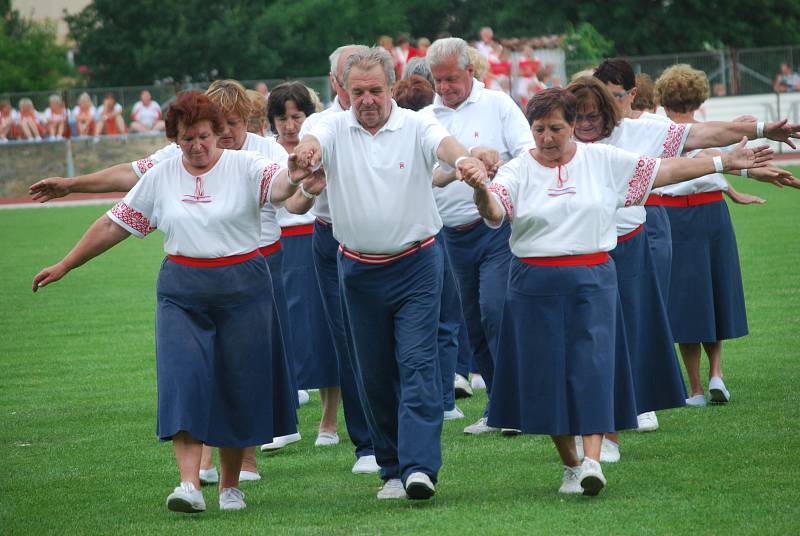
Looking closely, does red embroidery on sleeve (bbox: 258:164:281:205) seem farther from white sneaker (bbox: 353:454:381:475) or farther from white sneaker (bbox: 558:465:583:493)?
white sneaker (bbox: 558:465:583:493)

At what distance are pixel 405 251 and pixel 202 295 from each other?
1.04m

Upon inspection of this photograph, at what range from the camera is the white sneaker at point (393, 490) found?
271 inches

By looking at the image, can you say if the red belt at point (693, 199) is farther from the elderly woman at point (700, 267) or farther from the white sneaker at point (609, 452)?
the white sneaker at point (609, 452)

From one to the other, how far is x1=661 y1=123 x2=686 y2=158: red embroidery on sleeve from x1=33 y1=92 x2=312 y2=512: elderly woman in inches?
97.8

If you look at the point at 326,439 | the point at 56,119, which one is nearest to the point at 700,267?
the point at 326,439

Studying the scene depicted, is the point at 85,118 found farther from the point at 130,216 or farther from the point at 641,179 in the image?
the point at 641,179

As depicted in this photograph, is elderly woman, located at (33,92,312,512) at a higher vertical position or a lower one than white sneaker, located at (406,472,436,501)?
higher

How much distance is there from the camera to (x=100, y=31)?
49.3 m

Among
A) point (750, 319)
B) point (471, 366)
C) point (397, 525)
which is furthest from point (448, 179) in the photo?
A: point (750, 319)

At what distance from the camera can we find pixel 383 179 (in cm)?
663

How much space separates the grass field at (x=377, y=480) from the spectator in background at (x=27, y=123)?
22203mm

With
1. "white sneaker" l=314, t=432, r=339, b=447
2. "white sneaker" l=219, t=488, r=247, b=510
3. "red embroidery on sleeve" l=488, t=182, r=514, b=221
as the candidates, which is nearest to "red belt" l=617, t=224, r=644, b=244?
"red embroidery on sleeve" l=488, t=182, r=514, b=221

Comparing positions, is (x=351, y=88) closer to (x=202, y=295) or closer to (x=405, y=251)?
(x=405, y=251)

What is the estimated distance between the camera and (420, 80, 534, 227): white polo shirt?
28.7ft
